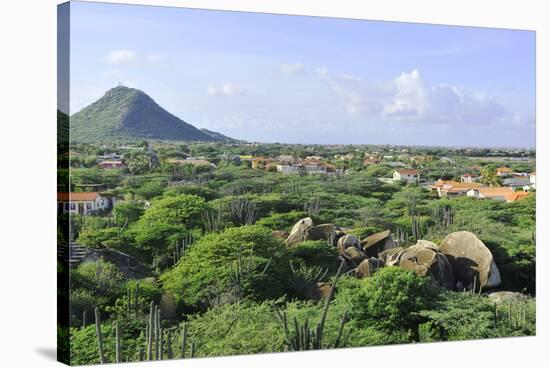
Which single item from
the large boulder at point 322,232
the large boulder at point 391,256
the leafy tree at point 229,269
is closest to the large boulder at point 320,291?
the leafy tree at point 229,269

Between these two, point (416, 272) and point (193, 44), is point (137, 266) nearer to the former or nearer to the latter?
point (193, 44)

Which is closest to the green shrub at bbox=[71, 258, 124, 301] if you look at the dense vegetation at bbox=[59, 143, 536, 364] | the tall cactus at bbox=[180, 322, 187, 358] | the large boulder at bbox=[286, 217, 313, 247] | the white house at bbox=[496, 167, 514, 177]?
the dense vegetation at bbox=[59, 143, 536, 364]

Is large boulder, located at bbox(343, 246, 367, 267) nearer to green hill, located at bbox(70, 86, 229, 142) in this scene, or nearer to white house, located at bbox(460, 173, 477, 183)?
white house, located at bbox(460, 173, 477, 183)

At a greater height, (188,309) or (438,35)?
(438,35)

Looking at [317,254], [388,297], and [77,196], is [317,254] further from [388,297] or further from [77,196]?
[77,196]

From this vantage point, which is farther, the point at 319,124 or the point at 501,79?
the point at 501,79

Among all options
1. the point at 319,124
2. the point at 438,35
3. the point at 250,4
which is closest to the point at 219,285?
the point at 319,124

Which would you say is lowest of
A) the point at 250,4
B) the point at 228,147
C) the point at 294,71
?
the point at 228,147
